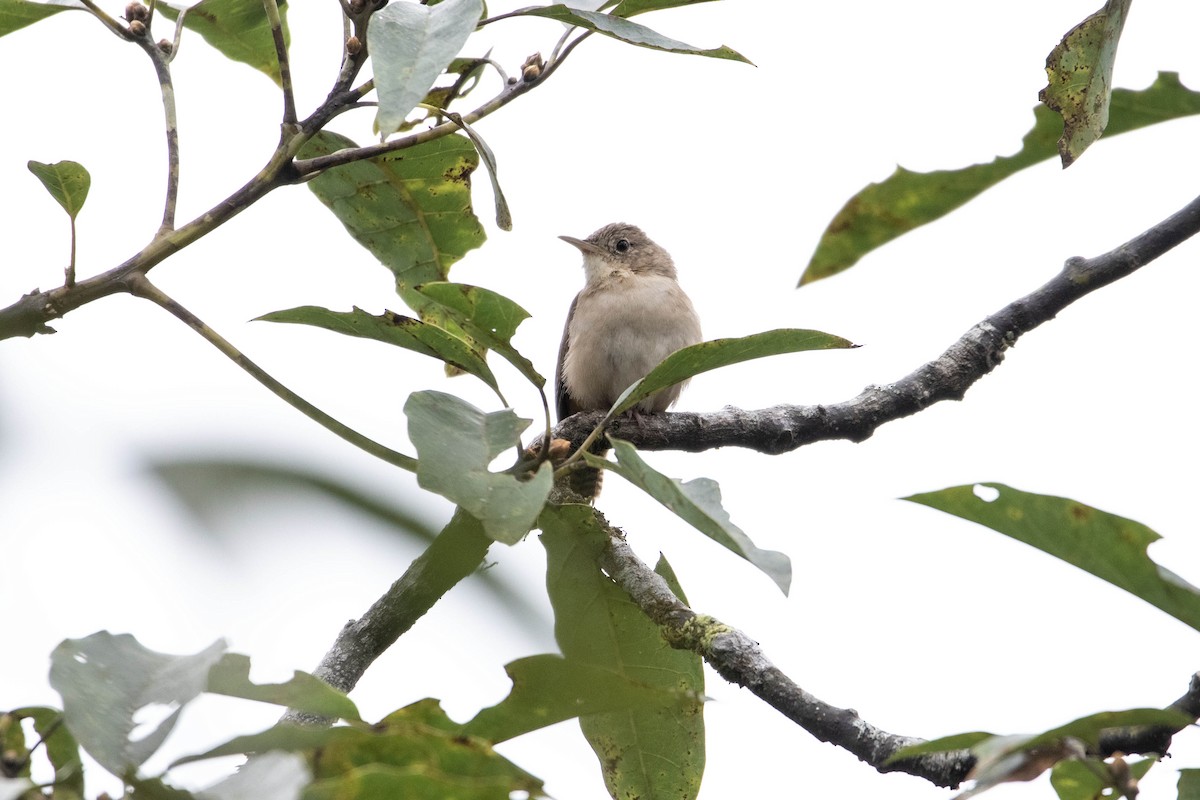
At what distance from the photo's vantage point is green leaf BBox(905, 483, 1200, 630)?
1.49 meters

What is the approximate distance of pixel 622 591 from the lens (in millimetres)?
2574

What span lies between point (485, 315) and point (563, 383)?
14.8 feet

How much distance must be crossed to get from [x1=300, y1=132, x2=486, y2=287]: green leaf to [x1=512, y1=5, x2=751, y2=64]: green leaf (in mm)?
748

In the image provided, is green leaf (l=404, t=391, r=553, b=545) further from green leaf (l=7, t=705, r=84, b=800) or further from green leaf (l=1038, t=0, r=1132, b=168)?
green leaf (l=1038, t=0, r=1132, b=168)

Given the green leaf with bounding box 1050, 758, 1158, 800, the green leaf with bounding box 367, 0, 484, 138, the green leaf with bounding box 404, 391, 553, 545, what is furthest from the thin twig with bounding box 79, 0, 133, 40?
the green leaf with bounding box 1050, 758, 1158, 800

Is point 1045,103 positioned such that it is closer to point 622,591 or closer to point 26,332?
point 622,591

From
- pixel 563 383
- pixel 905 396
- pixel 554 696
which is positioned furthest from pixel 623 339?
pixel 554 696

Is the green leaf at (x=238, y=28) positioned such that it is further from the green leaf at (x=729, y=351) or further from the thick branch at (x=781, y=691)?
the thick branch at (x=781, y=691)

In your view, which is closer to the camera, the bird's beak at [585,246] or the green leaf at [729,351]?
the green leaf at [729,351]

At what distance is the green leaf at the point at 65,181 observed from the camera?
81.2 inches

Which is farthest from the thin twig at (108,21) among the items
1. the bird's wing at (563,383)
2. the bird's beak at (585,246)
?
the bird's beak at (585,246)

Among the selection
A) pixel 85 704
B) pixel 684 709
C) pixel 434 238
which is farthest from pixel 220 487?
pixel 434 238

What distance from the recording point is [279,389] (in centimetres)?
209

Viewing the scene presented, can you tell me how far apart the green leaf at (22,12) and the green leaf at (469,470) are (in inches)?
45.5
